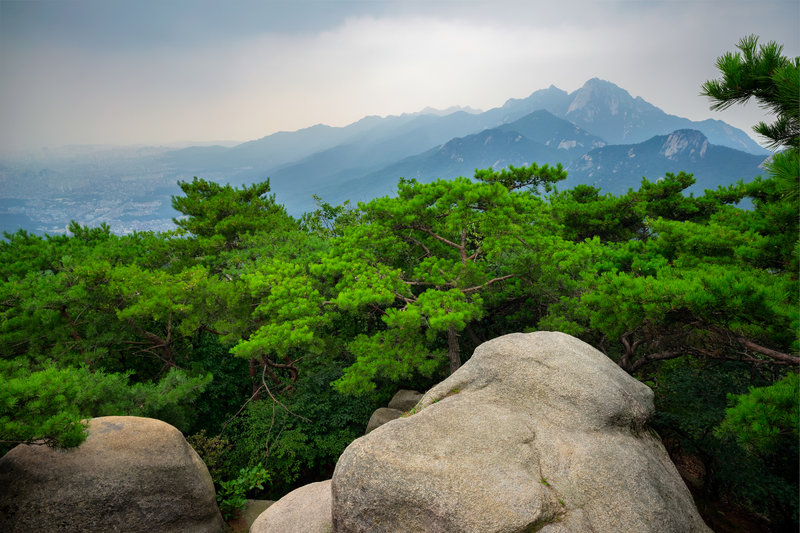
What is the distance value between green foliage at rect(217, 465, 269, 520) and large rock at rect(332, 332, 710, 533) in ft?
16.3

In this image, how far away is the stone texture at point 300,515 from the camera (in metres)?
6.11

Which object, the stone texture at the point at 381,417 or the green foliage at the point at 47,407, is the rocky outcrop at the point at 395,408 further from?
the green foliage at the point at 47,407

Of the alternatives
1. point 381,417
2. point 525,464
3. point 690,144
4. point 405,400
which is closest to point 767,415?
point 525,464

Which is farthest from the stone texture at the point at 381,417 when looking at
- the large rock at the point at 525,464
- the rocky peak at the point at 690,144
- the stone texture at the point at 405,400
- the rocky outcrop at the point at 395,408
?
the rocky peak at the point at 690,144

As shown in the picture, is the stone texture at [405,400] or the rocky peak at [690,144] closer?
the stone texture at [405,400]

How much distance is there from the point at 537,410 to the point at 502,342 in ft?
5.21

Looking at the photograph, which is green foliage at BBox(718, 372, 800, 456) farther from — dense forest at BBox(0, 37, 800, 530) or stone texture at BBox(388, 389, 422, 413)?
stone texture at BBox(388, 389, 422, 413)

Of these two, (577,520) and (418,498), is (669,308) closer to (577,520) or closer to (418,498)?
(577,520)

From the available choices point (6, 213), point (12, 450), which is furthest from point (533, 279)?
point (6, 213)

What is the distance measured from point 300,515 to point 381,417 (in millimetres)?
4778

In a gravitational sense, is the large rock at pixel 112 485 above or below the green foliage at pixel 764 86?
below

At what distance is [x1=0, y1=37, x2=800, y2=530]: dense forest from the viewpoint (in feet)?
18.1

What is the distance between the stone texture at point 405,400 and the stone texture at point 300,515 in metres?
4.77

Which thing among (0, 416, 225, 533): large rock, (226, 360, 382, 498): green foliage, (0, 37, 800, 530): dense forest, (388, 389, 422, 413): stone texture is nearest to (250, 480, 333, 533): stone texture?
(0, 416, 225, 533): large rock
